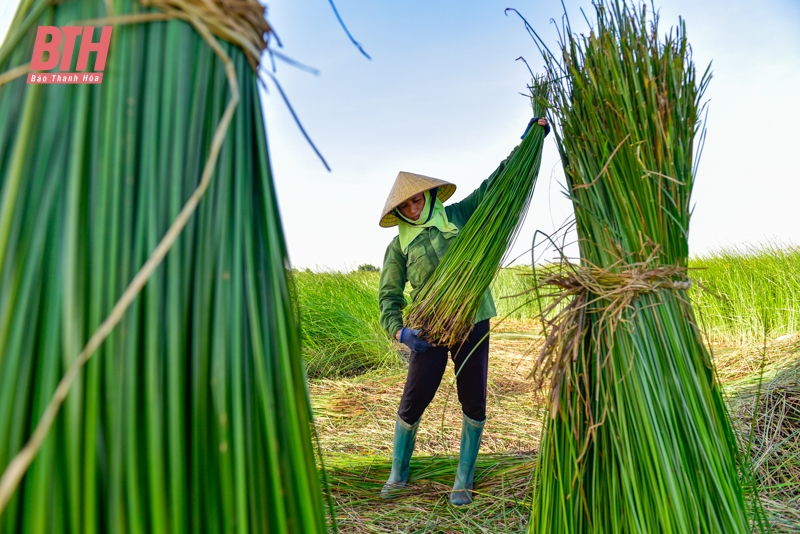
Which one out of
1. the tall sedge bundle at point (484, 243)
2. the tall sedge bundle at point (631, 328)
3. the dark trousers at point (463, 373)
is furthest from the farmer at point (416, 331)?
the tall sedge bundle at point (631, 328)

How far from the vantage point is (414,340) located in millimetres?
2438

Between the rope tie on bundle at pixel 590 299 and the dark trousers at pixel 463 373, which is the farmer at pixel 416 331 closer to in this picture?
the dark trousers at pixel 463 373

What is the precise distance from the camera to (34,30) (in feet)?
1.97

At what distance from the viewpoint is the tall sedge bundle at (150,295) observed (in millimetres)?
487

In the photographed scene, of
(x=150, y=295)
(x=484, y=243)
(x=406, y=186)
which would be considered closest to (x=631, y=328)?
(x=150, y=295)

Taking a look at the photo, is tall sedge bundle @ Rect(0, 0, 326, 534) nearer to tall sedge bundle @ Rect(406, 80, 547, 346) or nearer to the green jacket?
tall sedge bundle @ Rect(406, 80, 547, 346)

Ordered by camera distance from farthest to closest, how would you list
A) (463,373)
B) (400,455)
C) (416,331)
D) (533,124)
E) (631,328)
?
(400,455)
(463,373)
(416,331)
(533,124)
(631,328)

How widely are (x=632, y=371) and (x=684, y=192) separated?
453 millimetres

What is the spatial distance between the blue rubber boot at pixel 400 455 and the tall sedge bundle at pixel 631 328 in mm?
1537

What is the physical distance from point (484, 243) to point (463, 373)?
2.54ft

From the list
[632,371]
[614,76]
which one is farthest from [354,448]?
[614,76]

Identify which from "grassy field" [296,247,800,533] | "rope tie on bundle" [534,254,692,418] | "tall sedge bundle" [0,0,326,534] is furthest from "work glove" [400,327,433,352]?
"tall sedge bundle" [0,0,326,534]

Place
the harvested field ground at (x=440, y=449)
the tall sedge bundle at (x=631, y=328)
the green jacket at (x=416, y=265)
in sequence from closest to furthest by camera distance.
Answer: the tall sedge bundle at (x=631, y=328) → the harvested field ground at (x=440, y=449) → the green jacket at (x=416, y=265)

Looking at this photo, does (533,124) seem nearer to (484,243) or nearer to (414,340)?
(484,243)
